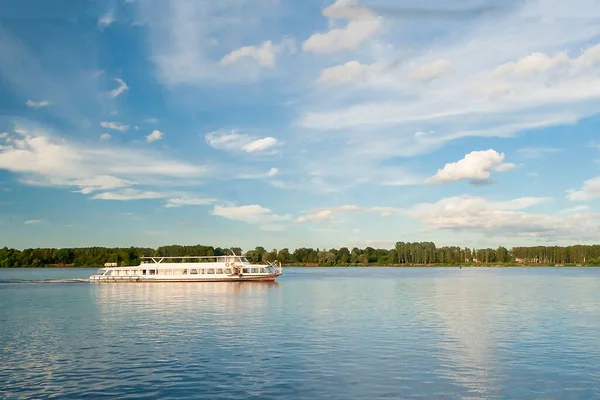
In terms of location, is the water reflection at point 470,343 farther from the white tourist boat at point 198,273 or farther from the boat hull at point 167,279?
the white tourist boat at point 198,273

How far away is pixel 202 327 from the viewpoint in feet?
202

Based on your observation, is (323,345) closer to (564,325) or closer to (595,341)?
(595,341)

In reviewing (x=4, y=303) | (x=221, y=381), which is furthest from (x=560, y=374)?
(x=4, y=303)

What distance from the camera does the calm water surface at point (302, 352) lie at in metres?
34.5

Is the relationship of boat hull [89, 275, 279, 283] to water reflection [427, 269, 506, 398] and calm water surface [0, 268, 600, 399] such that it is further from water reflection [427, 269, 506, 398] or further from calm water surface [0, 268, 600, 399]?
water reflection [427, 269, 506, 398]

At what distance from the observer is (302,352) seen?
4609cm

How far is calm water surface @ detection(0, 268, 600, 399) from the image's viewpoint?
34531mm

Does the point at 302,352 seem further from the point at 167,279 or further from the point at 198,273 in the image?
the point at 198,273

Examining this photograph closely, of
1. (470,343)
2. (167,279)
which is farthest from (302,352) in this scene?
(167,279)

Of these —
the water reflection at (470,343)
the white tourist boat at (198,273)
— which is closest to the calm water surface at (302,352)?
the water reflection at (470,343)

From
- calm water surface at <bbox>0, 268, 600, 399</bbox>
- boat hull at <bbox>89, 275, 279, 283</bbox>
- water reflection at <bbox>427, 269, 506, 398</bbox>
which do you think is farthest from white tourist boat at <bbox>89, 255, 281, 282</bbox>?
water reflection at <bbox>427, 269, 506, 398</bbox>

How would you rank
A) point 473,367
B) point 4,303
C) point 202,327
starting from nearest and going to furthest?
point 473,367 < point 202,327 < point 4,303

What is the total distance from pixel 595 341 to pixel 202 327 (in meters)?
39.6

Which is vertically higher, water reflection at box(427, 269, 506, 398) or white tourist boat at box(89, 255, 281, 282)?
white tourist boat at box(89, 255, 281, 282)
